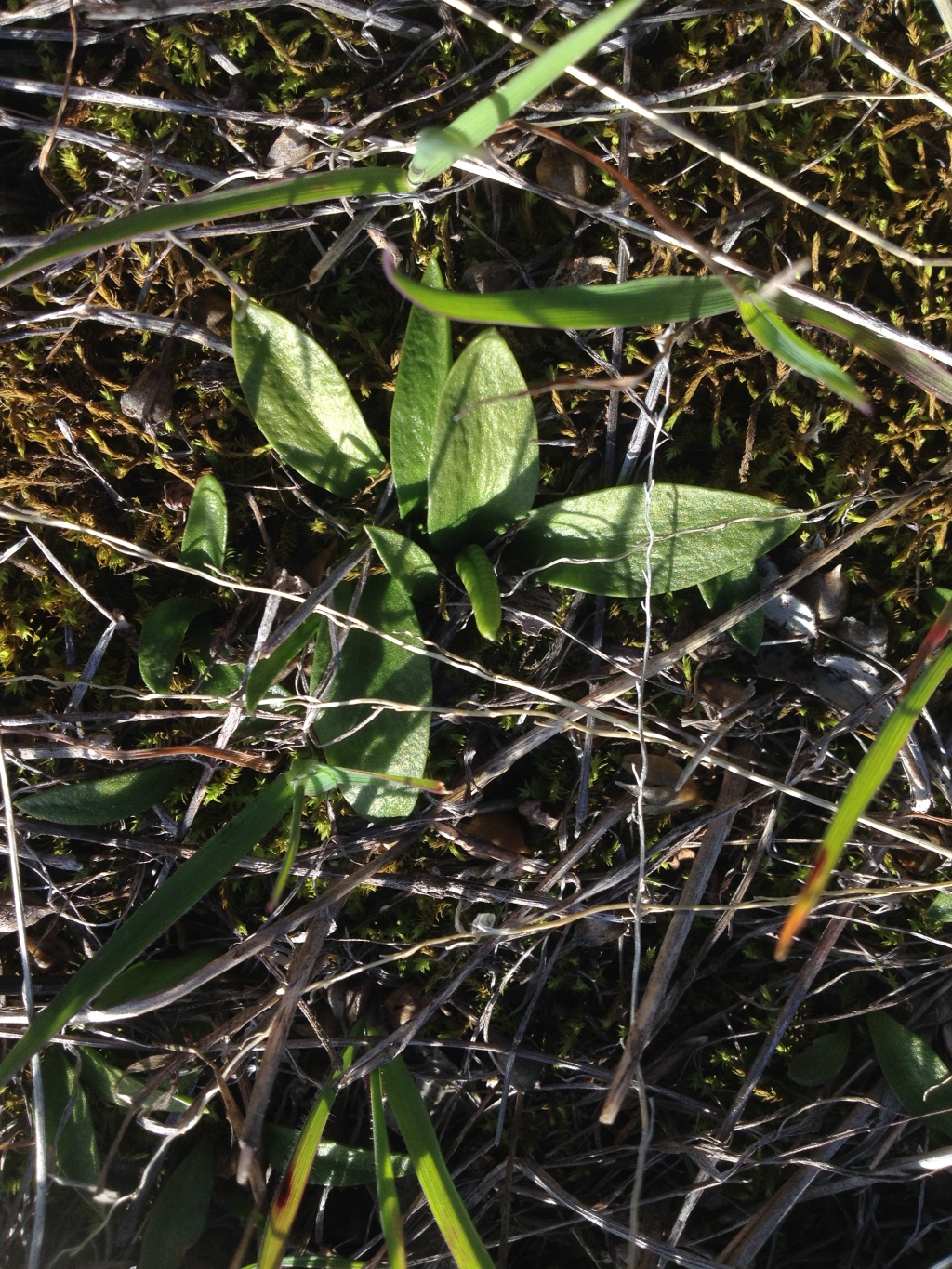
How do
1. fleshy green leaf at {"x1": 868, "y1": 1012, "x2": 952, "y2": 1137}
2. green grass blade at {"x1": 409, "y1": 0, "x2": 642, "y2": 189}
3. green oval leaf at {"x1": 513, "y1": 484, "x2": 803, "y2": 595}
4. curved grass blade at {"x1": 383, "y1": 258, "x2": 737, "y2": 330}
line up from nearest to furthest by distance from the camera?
green grass blade at {"x1": 409, "y1": 0, "x2": 642, "y2": 189}
curved grass blade at {"x1": 383, "y1": 258, "x2": 737, "y2": 330}
green oval leaf at {"x1": 513, "y1": 484, "x2": 803, "y2": 595}
fleshy green leaf at {"x1": 868, "y1": 1012, "x2": 952, "y2": 1137}

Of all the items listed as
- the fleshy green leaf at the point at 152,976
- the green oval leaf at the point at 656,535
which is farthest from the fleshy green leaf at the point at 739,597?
the fleshy green leaf at the point at 152,976

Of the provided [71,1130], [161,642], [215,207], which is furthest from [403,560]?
[71,1130]

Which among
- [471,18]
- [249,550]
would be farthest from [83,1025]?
[471,18]

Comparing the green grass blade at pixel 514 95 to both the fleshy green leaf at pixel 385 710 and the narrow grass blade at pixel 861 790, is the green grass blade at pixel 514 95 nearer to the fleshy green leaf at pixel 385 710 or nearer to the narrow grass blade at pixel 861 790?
the fleshy green leaf at pixel 385 710

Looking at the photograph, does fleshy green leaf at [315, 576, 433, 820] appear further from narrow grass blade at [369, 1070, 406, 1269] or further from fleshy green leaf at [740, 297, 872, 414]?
fleshy green leaf at [740, 297, 872, 414]

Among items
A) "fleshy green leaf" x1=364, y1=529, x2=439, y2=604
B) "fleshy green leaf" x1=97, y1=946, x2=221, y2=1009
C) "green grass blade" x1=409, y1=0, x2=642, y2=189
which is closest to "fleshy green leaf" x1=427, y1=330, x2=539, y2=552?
"fleshy green leaf" x1=364, y1=529, x2=439, y2=604

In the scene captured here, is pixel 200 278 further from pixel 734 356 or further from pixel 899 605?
pixel 899 605
